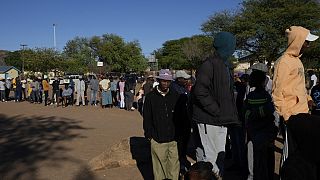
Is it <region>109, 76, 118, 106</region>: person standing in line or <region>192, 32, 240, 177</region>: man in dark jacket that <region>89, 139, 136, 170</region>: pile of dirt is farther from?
<region>109, 76, 118, 106</region>: person standing in line

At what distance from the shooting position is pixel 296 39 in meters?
4.18

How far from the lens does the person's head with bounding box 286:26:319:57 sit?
4.17m

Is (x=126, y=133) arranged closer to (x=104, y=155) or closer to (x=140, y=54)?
(x=104, y=155)

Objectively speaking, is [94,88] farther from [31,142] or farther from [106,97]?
[31,142]

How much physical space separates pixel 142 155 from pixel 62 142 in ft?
11.2

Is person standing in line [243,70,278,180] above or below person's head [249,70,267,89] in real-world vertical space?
below

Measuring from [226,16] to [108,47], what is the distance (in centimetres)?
2780

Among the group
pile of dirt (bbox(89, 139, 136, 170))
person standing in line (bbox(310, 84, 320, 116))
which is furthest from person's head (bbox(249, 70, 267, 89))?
pile of dirt (bbox(89, 139, 136, 170))

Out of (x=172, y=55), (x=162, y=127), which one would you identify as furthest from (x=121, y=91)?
(x=172, y=55)

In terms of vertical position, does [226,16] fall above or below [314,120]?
above

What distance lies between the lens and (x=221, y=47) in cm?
436

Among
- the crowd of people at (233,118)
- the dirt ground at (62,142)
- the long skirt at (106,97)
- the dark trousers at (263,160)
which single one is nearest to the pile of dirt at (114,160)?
the dirt ground at (62,142)

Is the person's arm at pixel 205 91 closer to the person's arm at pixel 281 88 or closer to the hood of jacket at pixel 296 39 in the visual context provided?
the person's arm at pixel 281 88

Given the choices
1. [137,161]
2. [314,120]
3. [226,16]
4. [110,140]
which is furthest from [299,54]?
[226,16]
